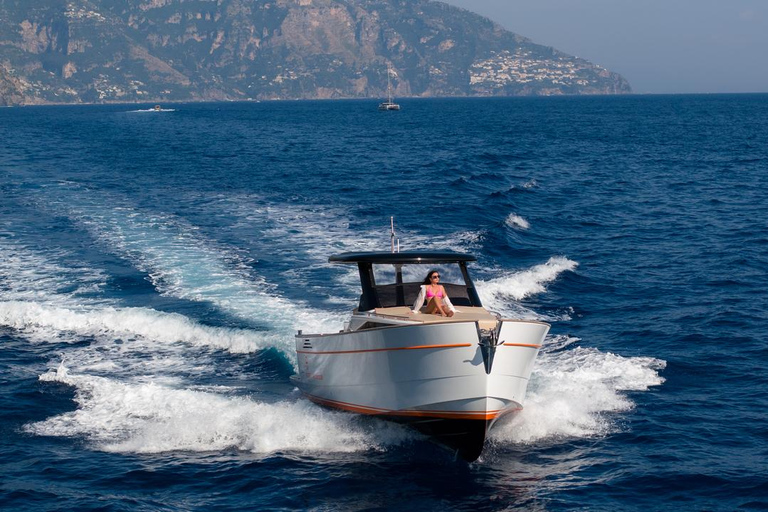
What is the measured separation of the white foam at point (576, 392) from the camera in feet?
63.1

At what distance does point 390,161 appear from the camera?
72.2 m

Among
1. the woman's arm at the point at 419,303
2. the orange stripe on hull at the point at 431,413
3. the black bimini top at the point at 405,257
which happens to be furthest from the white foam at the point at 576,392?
the black bimini top at the point at 405,257

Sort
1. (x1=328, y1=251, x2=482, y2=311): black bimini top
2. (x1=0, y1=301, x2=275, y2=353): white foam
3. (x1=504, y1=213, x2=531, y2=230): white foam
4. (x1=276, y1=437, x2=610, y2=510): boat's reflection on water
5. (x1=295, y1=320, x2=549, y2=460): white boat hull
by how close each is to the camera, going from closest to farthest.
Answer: (x1=276, y1=437, x2=610, y2=510): boat's reflection on water → (x1=295, y1=320, x2=549, y2=460): white boat hull → (x1=328, y1=251, x2=482, y2=311): black bimini top → (x1=0, y1=301, x2=275, y2=353): white foam → (x1=504, y1=213, x2=531, y2=230): white foam

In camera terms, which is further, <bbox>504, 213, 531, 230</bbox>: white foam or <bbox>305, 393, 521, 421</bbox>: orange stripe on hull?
<bbox>504, 213, 531, 230</bbox>: white foam

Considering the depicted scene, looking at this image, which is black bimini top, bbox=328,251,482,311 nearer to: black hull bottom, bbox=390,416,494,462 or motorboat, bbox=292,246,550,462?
motorboat, bbox=292,246,550,462

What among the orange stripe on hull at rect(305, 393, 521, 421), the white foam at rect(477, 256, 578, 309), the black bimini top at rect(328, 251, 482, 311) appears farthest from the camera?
the white foam at rect(477, 256, 578, 309)

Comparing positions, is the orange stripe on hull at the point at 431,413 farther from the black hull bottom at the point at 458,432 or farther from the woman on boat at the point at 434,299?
the woman on boat at the point at 434,299

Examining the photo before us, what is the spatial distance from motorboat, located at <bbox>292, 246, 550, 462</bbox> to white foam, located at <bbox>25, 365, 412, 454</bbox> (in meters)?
0.55

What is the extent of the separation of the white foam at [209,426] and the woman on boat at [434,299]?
2.44 m

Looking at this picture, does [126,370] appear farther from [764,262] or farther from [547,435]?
[764,262]

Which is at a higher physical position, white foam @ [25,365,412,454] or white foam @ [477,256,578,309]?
white foam @ [477,256,578,309]

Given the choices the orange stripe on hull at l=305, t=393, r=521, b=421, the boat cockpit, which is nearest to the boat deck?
the boat cockpit

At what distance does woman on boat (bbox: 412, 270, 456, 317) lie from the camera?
1895cm

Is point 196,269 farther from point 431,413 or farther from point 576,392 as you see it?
point 431,413
